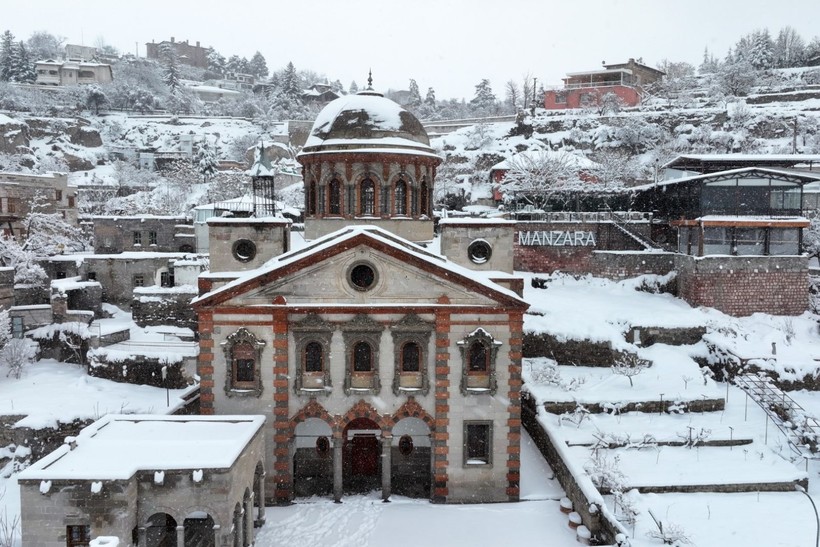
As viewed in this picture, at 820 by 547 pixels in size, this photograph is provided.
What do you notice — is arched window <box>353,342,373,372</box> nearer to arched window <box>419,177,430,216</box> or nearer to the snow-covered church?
the snow-covered church

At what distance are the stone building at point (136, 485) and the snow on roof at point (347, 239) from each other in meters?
5.71

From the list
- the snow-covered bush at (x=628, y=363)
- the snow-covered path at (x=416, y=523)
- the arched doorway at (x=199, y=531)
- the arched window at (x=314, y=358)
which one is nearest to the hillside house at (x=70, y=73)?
the arched window at (x=314, y=358)

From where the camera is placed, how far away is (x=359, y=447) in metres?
25.0

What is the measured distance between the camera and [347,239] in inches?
869

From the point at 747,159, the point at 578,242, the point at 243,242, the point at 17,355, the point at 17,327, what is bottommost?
the point at 17,355

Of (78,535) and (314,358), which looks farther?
(314,358)

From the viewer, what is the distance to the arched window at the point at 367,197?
87.4ft

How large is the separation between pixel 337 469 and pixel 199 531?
517 cm

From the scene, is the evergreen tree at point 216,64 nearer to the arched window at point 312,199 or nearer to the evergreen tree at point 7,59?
the evergreen tree at point 7,59

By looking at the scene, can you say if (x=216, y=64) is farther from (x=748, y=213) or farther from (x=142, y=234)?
(x=748, y=213)

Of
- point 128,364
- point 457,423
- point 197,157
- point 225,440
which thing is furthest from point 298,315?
point 197,157

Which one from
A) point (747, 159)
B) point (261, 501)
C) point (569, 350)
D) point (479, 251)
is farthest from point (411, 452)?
point (747, 159)

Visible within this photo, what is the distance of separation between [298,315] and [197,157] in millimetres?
72930

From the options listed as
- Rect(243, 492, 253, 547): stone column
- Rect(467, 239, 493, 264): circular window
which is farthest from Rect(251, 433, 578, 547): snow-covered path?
Rect(467, 239, 493, 264): circular window
